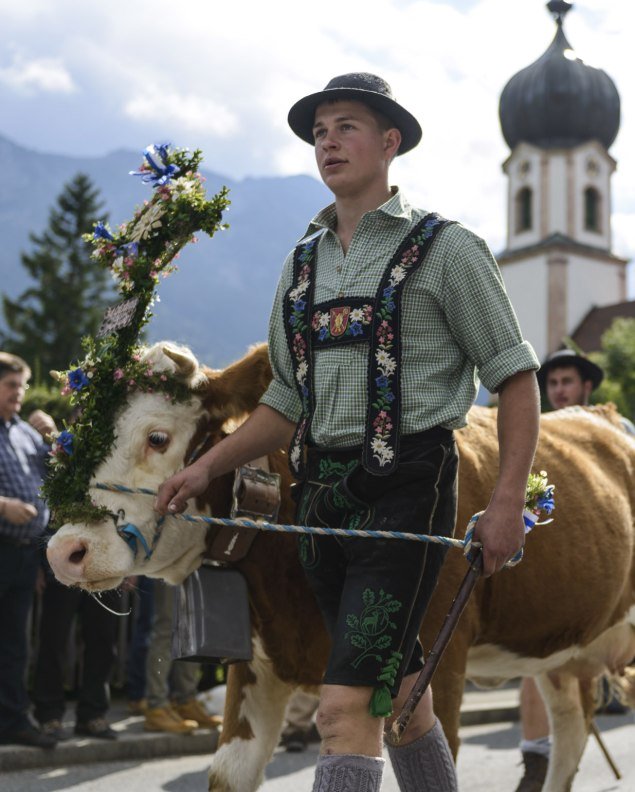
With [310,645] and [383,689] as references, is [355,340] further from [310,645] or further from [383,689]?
[310,645]

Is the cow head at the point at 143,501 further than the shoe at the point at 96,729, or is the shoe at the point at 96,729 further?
the shoe at the point at 96,729

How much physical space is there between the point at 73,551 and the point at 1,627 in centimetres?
367

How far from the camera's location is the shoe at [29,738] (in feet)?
21.8

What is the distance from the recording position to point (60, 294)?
49.7 meters

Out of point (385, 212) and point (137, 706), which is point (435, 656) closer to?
point (385, 212)

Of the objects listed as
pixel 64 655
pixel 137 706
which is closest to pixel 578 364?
pixel 64 655

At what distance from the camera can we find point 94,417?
3789 mm

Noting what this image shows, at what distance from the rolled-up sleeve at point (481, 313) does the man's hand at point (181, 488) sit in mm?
835

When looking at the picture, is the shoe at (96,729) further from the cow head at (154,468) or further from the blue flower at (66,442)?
the blue flower at (66,442)

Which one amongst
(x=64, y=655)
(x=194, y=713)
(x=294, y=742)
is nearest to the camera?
(x=64, y=655)

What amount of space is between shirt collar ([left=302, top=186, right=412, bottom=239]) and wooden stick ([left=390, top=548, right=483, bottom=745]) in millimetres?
979

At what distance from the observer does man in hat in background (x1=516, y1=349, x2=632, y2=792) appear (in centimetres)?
603

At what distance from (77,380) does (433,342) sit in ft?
4.16

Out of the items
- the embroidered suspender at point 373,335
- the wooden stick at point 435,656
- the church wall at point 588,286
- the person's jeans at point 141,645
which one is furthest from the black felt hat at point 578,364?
the church wall at point 588,286
